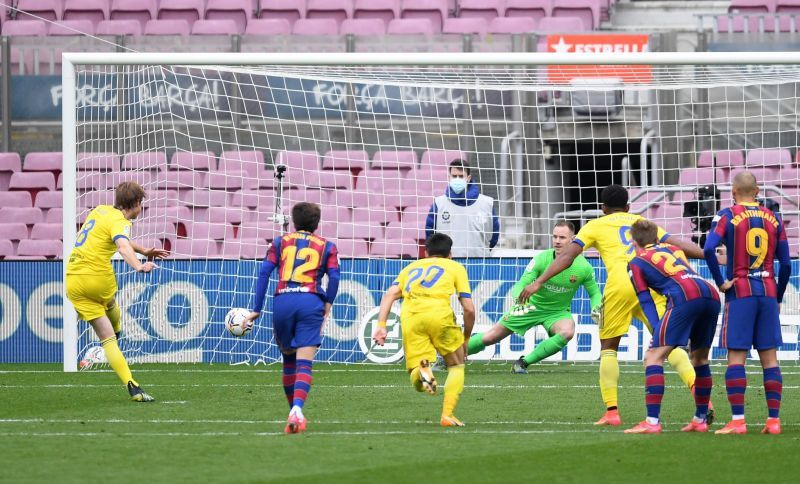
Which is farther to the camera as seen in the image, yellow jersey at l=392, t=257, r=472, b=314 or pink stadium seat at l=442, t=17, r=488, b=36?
pink stadium seat at l=442, t=17, r=488, b=36

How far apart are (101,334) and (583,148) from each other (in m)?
9.74

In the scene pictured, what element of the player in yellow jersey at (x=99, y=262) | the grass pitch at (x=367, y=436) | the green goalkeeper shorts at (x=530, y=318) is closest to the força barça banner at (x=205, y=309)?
the green goalkeeper shorts at (x=530, y=318)

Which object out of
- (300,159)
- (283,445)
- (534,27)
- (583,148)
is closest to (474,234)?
(300,159)

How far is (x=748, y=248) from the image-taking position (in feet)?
28.2

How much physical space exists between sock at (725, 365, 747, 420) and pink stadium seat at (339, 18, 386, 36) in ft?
40.4

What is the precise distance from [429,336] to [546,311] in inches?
181

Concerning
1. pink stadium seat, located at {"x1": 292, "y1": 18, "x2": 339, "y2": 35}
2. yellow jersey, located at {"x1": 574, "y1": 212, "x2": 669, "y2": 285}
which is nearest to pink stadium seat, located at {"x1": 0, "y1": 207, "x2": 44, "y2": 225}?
pink stadium seat, located at {"x1": 292, "y1": 18, "x2": 339, "y2": 35}

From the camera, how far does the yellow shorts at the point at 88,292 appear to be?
11055 millimetres

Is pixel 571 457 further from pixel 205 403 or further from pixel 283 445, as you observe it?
pixel 205 403

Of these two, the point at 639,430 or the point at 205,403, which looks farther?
the point at 205,403

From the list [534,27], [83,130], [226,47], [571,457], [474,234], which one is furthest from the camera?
[534,27]

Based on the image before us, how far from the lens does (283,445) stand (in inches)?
310

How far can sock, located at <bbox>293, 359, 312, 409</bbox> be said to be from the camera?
8.52 m

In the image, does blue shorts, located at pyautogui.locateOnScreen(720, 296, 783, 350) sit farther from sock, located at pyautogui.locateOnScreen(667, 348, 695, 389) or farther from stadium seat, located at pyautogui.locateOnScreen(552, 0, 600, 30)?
stadium seat, located at pyautogui.locateOnScreen(552, 0, 600, 30)
